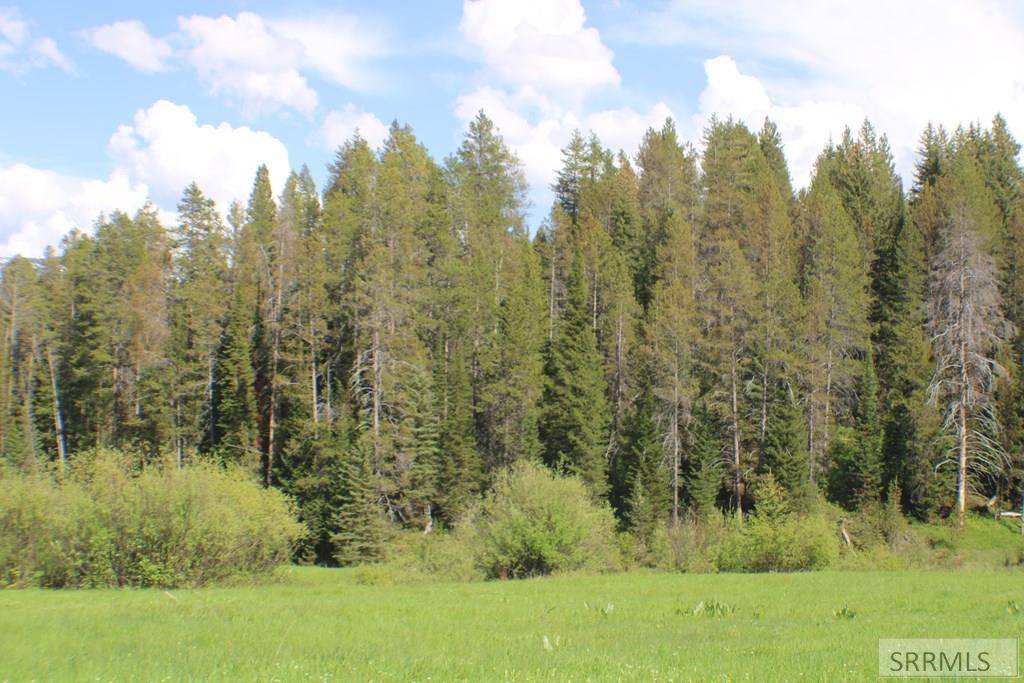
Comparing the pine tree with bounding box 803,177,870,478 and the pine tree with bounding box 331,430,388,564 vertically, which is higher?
the pine tree with bounding box 803,177,870,478

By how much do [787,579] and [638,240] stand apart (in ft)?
148

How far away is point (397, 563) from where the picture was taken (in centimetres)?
→ 4081

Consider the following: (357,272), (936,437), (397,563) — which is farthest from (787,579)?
(357,272)

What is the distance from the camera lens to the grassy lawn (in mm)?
11352

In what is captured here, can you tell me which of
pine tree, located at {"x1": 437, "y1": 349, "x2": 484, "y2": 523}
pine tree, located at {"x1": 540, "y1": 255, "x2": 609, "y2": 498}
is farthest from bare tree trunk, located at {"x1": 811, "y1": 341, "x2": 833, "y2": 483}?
pine tree, located at {"x1": 437, "y1": 349, "x2": 484, "y2": 523}

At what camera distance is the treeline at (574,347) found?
50469mm

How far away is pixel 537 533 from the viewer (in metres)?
33.4

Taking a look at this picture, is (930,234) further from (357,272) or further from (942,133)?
(357,272)

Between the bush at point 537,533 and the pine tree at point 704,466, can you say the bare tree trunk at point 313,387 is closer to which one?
the bush at point 537,533

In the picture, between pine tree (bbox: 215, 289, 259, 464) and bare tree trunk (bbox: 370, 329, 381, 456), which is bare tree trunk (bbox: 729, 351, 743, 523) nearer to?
bare tree trunk (bbox: 370, 329, 381, 456)

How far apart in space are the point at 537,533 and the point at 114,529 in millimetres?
16366

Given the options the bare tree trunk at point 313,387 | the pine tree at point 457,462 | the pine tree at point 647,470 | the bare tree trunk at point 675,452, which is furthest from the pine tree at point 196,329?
the bare tree trunk at point 675,452

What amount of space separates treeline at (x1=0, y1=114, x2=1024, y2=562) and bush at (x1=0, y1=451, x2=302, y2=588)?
50.7 ft

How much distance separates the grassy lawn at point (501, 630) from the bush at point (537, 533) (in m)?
5.75
